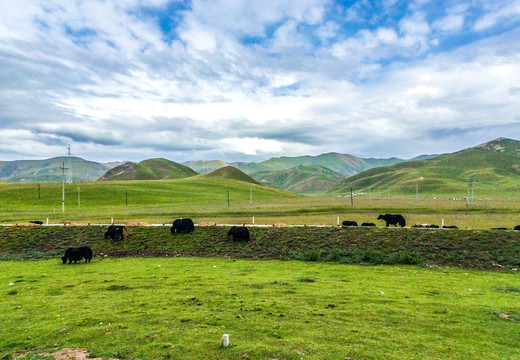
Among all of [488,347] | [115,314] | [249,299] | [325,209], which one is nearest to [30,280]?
[115,314]

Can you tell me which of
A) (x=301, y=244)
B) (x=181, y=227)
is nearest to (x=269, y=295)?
(x=301, y=244)

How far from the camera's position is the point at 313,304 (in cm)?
1362

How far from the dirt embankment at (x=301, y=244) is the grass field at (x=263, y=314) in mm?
4898

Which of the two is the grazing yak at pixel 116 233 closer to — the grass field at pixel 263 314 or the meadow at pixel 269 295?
the meadow at pixel 269 295

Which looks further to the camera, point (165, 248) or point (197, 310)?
point (165, 248)

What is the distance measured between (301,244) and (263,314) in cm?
1914

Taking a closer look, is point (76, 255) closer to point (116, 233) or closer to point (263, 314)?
point (116, 233)

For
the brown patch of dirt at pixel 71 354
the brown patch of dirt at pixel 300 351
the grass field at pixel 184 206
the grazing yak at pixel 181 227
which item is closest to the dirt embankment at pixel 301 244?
the grazing yak at pixel 181 227

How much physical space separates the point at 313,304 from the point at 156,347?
7.06 meters

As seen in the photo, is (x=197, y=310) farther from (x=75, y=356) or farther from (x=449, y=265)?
(x=449, y=265)

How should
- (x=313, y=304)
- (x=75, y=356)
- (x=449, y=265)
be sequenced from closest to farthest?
(x=75, y=356), (x=313, y=304), (x=449, y=265)

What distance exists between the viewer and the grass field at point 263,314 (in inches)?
364

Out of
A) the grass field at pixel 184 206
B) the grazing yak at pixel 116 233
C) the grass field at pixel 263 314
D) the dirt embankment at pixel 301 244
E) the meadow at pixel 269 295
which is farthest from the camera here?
the grass field at pixel 184 206

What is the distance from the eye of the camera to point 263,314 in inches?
480
